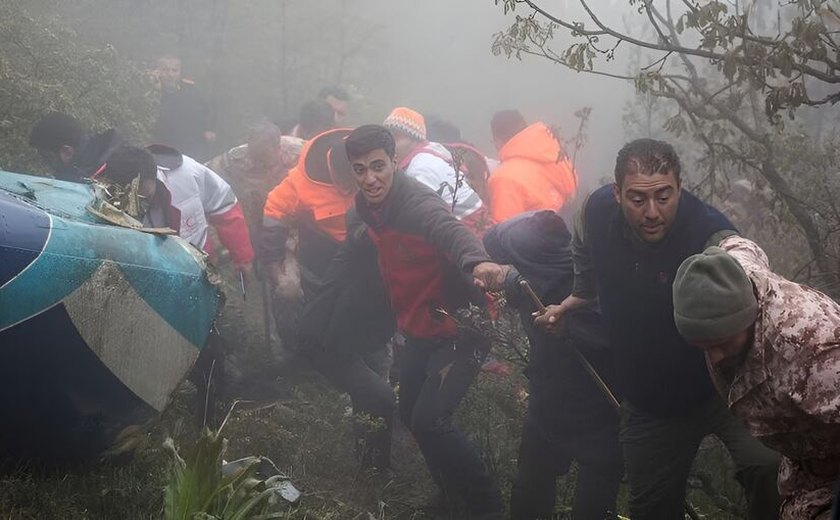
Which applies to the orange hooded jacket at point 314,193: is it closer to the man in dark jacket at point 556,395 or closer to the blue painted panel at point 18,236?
the man in dark jacket at point 556,395

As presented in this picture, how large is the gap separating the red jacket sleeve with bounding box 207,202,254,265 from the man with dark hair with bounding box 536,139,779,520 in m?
3.42

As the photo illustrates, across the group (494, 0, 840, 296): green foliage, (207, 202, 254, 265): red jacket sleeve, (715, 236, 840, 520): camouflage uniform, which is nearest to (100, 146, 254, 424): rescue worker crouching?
(207, 202, 254, 265): red jacket sleeve

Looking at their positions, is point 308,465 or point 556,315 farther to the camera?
point 308,465

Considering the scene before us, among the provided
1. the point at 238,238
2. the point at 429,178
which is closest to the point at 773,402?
the point at 429,178

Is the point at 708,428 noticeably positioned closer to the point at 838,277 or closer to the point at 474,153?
the point at 838,277

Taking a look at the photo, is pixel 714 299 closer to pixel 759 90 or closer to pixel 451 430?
pixel 451 430

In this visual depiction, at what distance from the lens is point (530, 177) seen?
6594 millimetres

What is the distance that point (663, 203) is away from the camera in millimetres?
3004

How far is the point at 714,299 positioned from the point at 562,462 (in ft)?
6.37

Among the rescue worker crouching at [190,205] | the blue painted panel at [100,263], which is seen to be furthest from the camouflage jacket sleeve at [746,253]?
the rescue worker crouching at [190,205]

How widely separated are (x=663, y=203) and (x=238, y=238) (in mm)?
3987

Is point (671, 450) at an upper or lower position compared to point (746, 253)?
lower

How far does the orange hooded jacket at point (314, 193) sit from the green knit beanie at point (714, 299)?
12.4ft

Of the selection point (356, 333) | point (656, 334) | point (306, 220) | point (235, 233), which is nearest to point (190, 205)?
point (235, 233)
